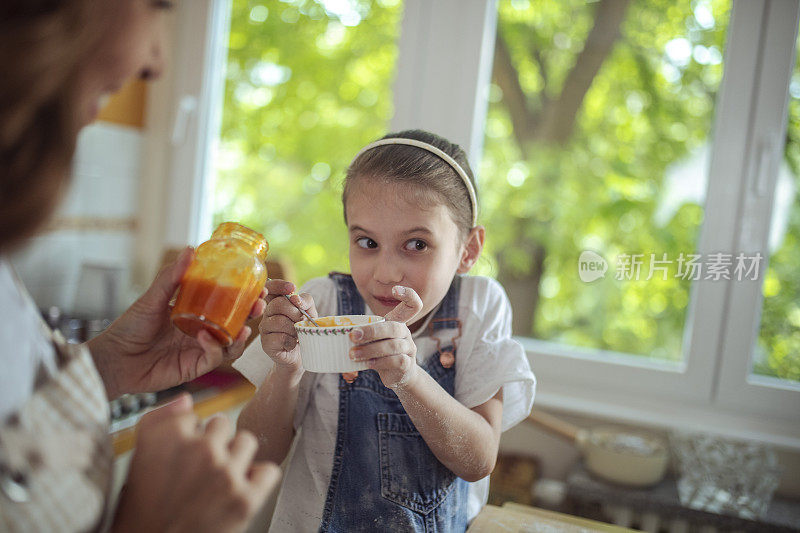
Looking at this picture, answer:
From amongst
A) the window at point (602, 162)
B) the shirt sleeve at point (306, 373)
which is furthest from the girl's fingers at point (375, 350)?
the window at point (602, 162)

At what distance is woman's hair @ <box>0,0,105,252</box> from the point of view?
0.55 m

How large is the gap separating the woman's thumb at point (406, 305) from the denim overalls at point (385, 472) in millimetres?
220

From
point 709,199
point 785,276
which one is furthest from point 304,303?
point 785,276

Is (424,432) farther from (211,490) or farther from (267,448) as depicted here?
(211,490)

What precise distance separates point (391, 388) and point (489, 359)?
0.22 m

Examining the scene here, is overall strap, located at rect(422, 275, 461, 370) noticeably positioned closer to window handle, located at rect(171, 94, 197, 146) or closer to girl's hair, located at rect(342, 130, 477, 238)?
girl's hair, located at rect(342, 130, 477, 238)

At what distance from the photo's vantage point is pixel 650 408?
2020 millimetres

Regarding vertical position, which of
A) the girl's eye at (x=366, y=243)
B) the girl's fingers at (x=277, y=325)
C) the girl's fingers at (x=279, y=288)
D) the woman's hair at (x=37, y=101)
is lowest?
the girl's fingers at (x=277, y=325)

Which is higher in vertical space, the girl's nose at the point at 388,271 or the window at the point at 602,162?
the window at the point at 602,162

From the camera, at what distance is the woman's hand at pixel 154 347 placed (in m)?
0.88

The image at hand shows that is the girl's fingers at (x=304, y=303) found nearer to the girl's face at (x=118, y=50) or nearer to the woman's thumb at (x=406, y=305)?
the woman's thumb at (x=406, y=305)

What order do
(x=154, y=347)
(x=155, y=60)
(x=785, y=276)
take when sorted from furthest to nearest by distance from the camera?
(x=785, y=276) → (x=154, y=347) → (x=155, y=60)

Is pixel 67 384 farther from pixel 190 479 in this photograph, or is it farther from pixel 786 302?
pixel 786 302

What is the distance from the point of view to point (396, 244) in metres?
1.09
